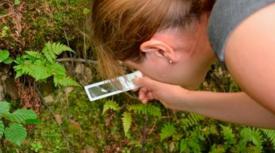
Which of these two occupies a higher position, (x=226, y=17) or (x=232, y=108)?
(x=226, y=17)

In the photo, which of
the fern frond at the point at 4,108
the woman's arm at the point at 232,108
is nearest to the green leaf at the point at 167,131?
the woman's arm at the point at 232,108

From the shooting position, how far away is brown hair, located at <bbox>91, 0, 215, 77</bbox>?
7.75 ft

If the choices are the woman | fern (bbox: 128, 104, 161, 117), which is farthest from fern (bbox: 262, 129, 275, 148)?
the woman

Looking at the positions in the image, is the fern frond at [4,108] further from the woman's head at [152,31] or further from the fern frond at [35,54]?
the woman's head at [152,31]

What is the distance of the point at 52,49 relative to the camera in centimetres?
364

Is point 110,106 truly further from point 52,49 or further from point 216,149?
point 216,149

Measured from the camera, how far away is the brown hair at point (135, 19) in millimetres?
2361

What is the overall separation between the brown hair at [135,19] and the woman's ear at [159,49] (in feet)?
0.11

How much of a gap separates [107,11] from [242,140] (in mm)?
1975

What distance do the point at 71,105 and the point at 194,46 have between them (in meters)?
1.55

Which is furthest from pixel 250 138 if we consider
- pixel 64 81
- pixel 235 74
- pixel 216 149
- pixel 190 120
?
pixel 235 74

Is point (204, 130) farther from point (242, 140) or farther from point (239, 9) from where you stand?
point (239, 9)

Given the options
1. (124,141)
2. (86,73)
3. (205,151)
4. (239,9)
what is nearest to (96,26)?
(239,9)

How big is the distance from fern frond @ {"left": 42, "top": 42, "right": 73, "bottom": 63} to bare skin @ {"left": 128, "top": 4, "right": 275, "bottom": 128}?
57 cm
